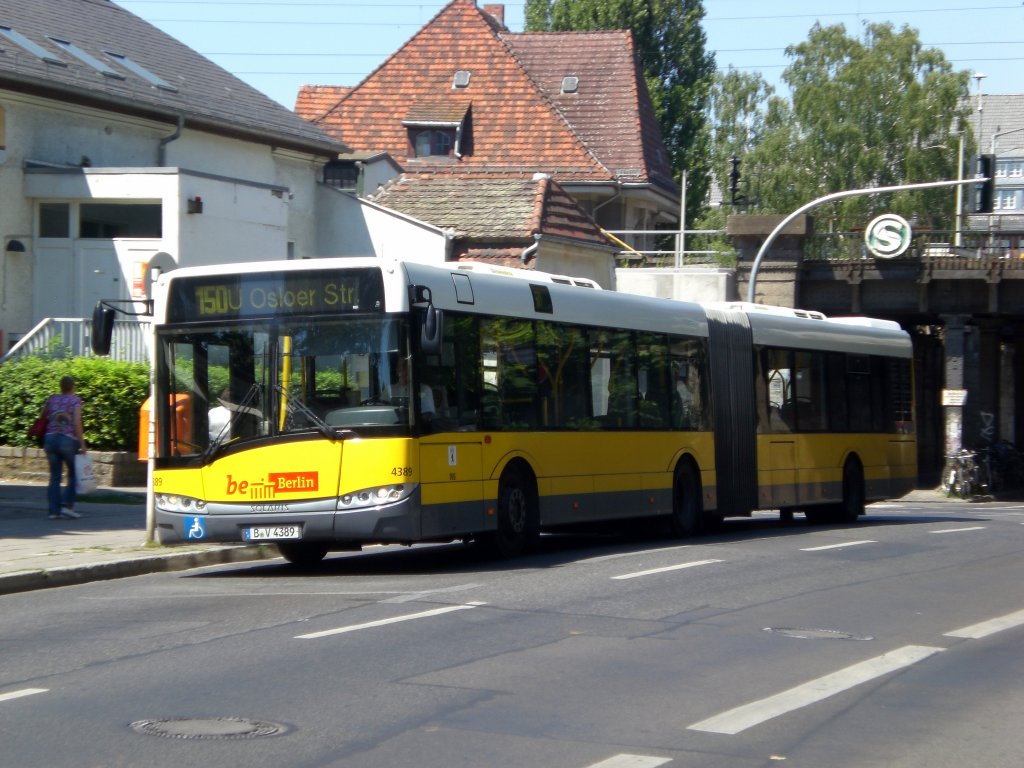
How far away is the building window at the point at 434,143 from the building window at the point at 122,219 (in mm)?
23181

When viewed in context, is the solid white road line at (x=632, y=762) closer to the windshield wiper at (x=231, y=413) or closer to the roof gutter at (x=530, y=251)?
the windshield wiper at (x=231, y=413)

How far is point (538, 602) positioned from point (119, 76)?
22480 millimetres

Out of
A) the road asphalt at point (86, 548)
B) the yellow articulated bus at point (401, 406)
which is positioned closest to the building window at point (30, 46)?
the road asphalt at point (86, 548)

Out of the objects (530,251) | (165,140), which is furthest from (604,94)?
(165,140)

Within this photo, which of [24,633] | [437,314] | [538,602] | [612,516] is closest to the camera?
[24,633]

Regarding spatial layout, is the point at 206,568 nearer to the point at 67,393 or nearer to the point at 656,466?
the point at 67,393

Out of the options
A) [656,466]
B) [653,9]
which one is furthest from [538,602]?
[653,9]

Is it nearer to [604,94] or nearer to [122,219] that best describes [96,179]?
[122,219]

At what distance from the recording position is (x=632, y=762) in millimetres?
6633

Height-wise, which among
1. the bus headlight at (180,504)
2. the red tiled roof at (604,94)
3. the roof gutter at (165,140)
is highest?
the red tiled roof at (604,94)

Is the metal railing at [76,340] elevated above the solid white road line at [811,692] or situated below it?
above

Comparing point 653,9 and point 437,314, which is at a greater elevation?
point 653,9

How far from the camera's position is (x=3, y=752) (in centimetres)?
658

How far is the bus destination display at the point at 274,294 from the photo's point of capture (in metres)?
13.8
